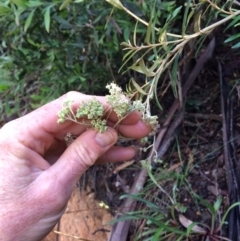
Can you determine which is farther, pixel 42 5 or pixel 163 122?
pixel 163 122

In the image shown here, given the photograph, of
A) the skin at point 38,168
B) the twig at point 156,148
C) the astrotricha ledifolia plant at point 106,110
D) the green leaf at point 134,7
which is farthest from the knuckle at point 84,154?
the twig at point 156,148

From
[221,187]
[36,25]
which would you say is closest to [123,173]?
[221,187]

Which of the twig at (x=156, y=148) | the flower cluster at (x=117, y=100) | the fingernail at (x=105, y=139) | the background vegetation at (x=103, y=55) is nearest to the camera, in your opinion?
the flower cluster at (x=117, y=100)

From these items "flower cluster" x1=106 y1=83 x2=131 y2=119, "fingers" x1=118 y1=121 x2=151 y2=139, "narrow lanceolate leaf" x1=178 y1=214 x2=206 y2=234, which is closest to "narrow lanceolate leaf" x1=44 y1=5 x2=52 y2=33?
"fingers" x1=118 y1=121 x2=151 y2=139

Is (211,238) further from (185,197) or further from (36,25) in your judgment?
(36,25)

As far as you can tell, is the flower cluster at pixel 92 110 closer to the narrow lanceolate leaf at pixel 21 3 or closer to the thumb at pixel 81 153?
the thumb at pixel 81 153

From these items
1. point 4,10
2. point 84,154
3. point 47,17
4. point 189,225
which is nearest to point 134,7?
point 47,17

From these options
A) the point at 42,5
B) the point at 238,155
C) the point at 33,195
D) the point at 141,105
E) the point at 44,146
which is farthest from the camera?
the point at 238,155
